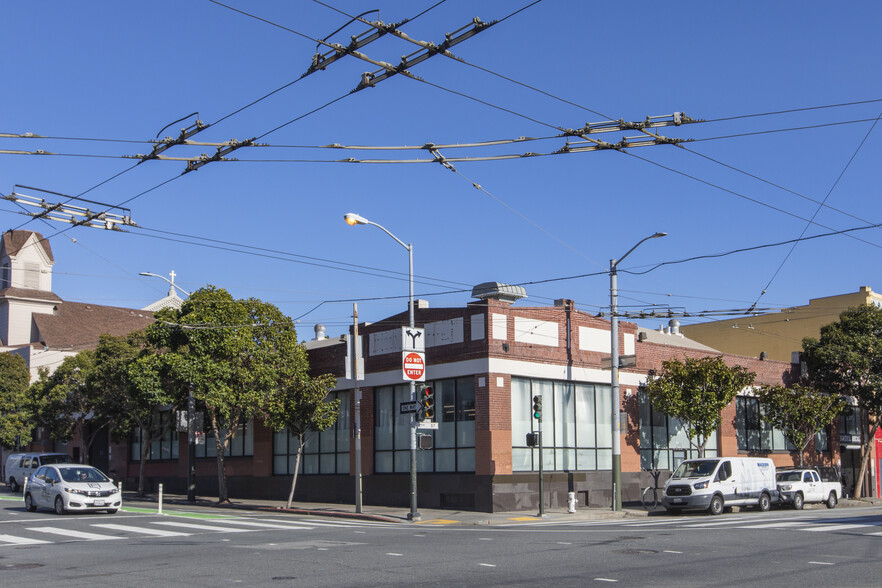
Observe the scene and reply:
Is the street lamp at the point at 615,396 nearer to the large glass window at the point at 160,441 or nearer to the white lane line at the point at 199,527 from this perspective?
the white lane line at the point at 199,527

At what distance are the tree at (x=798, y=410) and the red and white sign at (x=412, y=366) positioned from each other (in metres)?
19.0

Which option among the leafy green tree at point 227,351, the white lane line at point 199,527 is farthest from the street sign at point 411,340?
the leafy green tree at point 227,351

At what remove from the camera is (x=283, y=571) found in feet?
46.2

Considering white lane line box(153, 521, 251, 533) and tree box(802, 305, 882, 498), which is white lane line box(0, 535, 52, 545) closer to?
white lane line box(153, 521, 251, 533)

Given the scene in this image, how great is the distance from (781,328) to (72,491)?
46931mm

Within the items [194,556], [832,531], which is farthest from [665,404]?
[194,556]

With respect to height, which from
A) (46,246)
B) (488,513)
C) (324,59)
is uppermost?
(46,246)

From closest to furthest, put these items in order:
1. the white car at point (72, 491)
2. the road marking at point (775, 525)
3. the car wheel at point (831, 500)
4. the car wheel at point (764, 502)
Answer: the road marking at point (775, 525), the white car at point (72, 491), the car wheel at point (764, 502), the car wheel at point (831, 500)

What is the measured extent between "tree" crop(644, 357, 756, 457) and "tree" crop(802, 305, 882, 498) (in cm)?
918

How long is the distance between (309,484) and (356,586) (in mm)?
26406

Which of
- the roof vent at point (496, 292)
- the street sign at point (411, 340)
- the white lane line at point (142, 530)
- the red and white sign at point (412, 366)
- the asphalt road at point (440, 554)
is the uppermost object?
the roof vent at point (496, 292)

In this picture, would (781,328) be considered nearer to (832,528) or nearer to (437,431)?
(437,431)

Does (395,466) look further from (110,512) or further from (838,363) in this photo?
(838,363)

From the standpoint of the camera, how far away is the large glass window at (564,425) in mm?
32094
